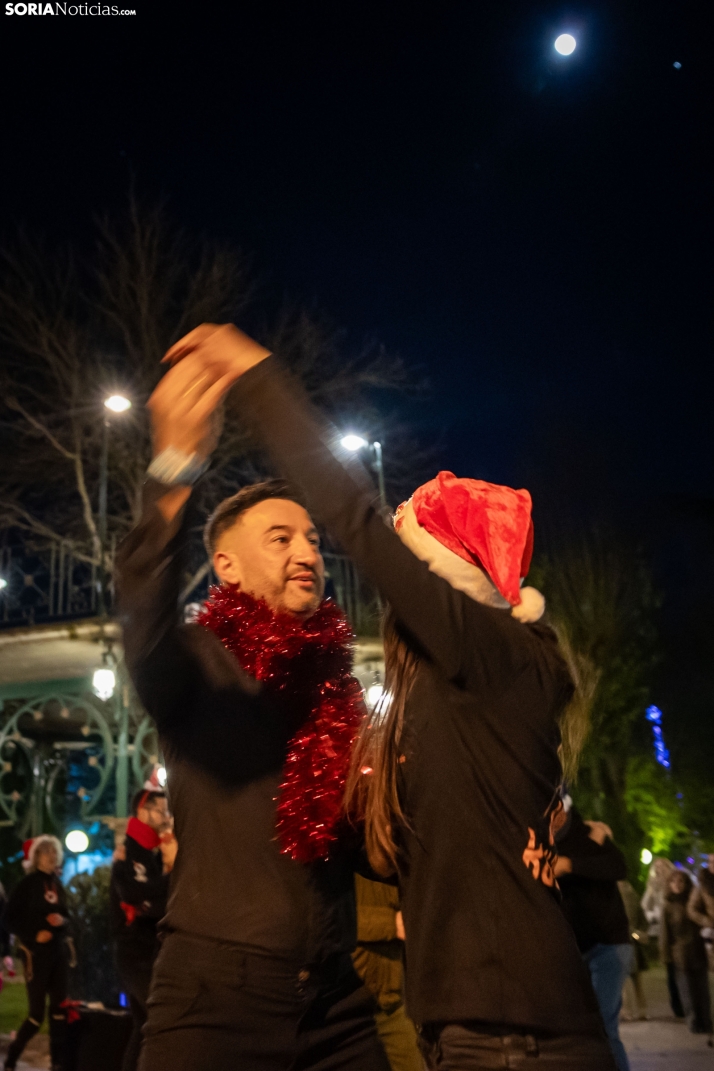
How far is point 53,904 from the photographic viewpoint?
25.3 feet

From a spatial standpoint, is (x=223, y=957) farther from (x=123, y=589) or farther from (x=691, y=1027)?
(x=691, y=1027)

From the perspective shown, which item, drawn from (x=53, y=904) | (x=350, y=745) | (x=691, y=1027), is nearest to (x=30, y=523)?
(x=53, y=904)

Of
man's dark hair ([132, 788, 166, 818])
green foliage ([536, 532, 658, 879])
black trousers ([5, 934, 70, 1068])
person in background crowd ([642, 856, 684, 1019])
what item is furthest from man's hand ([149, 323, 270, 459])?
green foliage ([536, 532, 658, 879])

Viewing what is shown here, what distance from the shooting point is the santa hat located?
1.91 m

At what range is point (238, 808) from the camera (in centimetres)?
225

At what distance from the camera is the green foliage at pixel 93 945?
32.7 feet

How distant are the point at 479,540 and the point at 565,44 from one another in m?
12.1

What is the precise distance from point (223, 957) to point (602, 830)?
12.4ft

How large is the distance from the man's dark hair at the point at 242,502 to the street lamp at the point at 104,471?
10097 millimetres

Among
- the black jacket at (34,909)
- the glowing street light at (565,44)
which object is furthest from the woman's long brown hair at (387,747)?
the glowing street light at (565,44)

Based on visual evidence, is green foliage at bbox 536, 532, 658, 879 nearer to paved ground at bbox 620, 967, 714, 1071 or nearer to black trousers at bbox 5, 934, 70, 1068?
paved ground at bbox 620, 967, 714, 1071

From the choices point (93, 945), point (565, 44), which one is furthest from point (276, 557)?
point (565, 44)

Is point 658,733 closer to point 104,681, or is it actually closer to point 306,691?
point 104,681

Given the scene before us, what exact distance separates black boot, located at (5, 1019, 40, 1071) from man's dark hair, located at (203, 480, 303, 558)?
232 inches
